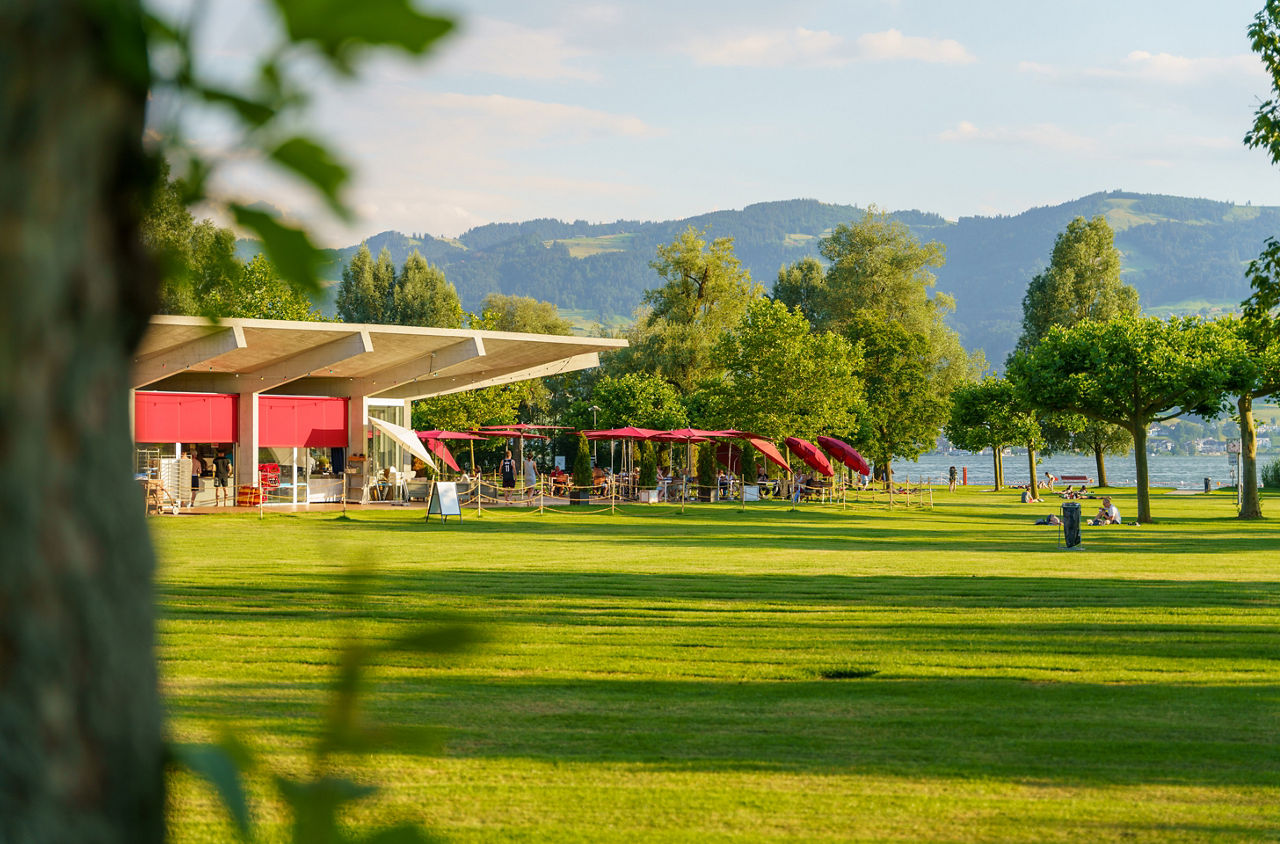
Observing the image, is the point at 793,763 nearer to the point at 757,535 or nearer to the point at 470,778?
the point at 470,778

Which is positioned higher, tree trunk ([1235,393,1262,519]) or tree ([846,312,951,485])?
tree ([846,312,951,485])

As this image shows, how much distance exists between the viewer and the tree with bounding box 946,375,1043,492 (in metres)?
53.6

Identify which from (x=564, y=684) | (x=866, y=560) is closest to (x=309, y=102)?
(x=564, y=684)

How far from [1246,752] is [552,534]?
57.6ft

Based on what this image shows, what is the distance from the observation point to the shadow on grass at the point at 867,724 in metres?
6.00

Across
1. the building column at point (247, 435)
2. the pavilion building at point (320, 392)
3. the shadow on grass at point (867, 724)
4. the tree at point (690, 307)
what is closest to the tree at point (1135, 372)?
the pavilion building at point (320, 392)

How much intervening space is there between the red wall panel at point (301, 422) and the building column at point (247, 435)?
2.57 feet

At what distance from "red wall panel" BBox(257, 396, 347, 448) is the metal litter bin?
2382 cm

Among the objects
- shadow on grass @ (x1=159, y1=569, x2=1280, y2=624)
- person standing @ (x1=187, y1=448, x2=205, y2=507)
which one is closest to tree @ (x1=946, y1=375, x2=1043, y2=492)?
person standing @ (x1=187, y1=448, x2=205, y2=507)

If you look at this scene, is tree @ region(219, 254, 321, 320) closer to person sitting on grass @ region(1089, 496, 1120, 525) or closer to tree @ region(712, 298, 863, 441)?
person sitting on grass @ region(1089, 496, 1120, 525)

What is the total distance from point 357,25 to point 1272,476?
6620 cm

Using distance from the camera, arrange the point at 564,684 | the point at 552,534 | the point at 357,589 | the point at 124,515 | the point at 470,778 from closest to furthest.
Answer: the point at 124,515
the point at 357,589
the point at 470,778
the point at 564,684
the point at 552,534

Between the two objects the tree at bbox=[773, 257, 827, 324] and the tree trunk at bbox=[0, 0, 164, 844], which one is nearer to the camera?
the tree trunk at bbox=[0, 0, 164, 844]

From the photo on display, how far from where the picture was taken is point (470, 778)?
5676 millimetres
